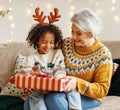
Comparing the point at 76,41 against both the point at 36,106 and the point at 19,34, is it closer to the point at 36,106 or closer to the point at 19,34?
the point at 36,106

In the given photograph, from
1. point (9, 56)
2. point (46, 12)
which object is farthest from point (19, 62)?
point (46, 12)

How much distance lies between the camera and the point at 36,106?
1.84 metres

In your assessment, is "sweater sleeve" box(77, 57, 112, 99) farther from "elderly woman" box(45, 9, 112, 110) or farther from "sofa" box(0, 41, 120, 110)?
"sofa" box(0, 41, 120, 110)

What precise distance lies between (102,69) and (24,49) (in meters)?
0.95

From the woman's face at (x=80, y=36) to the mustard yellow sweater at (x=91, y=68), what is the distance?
53 millimetres

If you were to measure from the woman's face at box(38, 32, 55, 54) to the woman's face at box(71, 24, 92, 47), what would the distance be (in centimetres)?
16

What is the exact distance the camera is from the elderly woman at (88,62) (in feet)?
6.44

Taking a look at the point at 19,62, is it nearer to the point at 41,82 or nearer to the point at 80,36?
the point at 80,36

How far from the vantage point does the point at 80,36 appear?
2055 mm

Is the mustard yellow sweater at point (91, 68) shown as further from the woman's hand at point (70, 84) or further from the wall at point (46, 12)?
Result: the wall at point (46, 12)

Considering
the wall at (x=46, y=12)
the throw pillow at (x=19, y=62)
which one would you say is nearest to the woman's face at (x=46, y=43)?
the throw pillow at (x=19, y=62)

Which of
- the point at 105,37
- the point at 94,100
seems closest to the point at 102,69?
the point at 94,100

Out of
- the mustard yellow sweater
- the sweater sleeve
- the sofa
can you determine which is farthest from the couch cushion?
the sweater sleeve

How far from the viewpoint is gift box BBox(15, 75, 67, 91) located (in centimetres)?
173
